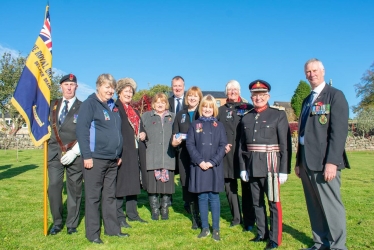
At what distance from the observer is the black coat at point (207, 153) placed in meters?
5.06

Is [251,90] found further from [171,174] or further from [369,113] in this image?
[369,113]

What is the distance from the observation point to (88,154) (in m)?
4.73

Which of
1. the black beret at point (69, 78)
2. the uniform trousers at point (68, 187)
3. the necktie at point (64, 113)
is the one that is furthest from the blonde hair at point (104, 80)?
the uniform trousers at point (68, 187)

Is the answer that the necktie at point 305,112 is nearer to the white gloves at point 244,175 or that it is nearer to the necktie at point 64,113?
the white gloves at point 244,175

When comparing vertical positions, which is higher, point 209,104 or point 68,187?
point 209,104

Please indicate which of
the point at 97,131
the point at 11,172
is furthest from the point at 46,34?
the point at 11,172

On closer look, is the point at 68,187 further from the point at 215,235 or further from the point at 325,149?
the point at 325,149

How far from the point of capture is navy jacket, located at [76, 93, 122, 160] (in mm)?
4734

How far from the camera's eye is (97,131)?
16.0 feet

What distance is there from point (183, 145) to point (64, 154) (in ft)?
6.30

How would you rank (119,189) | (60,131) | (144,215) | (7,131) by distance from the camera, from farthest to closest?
(7,131)
(144,215)
(119,189)
(60,131)

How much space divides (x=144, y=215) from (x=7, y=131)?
38.4 meters

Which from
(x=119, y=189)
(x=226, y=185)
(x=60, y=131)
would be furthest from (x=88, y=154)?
(x=226, y=185)

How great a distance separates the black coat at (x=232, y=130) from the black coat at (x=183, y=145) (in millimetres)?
496
